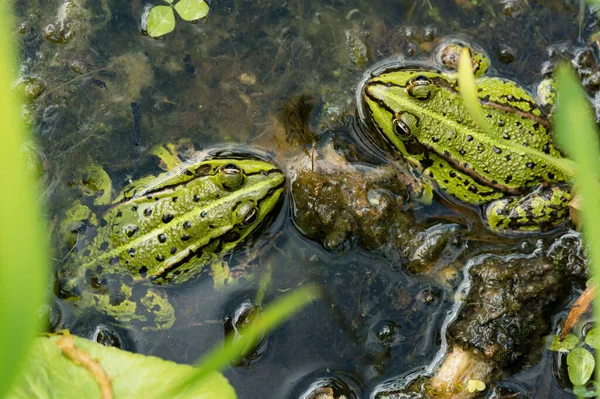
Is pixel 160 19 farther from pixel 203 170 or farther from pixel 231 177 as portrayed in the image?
pixel 231 177

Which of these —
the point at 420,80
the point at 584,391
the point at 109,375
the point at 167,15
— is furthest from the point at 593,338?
the point at 167,15

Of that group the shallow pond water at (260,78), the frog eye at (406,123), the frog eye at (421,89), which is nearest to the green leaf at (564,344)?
the shallow pond water at (260,78)

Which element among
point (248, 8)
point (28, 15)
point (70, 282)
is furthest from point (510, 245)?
point (28, 15)

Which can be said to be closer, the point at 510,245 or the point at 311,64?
the point at 510,245

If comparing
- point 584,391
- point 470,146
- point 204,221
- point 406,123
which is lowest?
point 584,391

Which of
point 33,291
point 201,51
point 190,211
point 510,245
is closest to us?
point 33,291

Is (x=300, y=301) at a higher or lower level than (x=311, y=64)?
lower

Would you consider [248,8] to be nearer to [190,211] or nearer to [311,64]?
[311,64]

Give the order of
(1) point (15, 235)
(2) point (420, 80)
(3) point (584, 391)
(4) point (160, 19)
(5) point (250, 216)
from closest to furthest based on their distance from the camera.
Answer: (1) point (15, 235) → (3) point (584, 391) → (5) point (250, 216) → (2) point (420, 80) → (4) point (160, 19)
